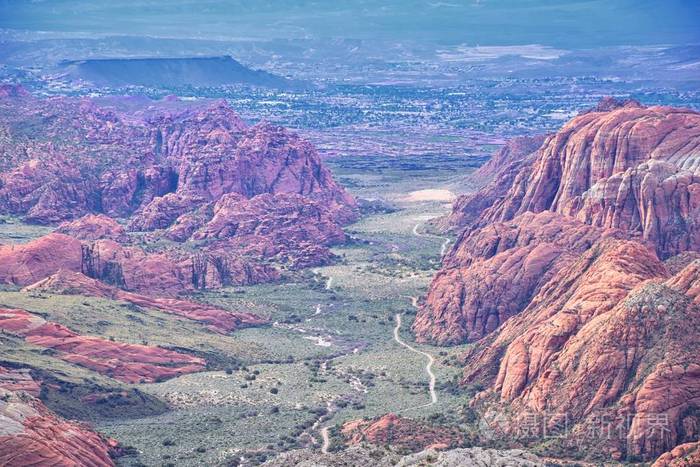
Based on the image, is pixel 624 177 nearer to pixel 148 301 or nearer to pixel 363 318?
pixel 363 318

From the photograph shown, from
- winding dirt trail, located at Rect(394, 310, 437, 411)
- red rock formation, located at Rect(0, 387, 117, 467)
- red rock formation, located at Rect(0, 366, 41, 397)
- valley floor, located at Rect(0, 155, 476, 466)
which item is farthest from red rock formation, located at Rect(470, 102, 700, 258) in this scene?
red rock formation, located at Rect(0, 387, 117, 467)

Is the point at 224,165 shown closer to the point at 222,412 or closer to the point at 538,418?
the point at 222,412

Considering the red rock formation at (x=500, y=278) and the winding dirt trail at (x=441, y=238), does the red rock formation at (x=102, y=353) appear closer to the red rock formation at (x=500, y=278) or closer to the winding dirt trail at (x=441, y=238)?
the red rock formation at (x=500, y=278)

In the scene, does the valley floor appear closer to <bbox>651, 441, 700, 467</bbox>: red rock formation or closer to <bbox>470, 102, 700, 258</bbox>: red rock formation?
<bbox>470, 102, 700, 258</bbox>: red rock formation

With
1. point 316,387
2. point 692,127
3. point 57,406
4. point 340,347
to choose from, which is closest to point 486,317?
point 340,347

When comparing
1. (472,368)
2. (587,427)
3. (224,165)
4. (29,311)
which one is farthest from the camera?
(224,165)
